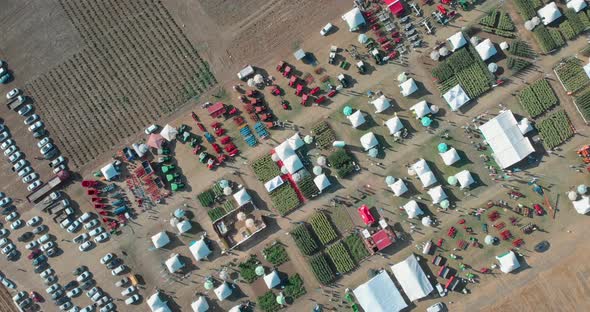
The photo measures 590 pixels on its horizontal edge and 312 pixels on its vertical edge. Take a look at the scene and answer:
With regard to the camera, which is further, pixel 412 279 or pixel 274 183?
pixel 274 183

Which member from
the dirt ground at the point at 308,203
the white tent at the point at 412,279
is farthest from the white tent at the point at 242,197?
the white tent at the point at 412,279

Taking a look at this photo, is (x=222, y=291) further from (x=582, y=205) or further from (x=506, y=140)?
(x=582, y=205)

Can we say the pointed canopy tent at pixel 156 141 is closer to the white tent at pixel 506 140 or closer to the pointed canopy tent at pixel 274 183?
the pointed canopy tent at pixel 274 183

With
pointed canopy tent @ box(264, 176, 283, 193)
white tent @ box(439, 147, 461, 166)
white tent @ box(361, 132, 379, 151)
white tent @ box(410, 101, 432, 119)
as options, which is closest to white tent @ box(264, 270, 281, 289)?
pointed canopy tent @ box(264, 176, 283, 193)

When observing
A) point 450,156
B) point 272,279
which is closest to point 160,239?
point 272,279

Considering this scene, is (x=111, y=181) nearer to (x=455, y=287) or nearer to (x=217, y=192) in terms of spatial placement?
(x=217, y=192)

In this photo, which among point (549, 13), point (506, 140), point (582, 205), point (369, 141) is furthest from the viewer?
point (369, 141)

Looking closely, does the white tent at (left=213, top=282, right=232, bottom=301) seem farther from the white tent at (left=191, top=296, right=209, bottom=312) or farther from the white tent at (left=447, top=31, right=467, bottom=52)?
the white tent at (left=447, top=31, right=467, bottom=52)

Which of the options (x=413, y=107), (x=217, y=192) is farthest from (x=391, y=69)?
(x=217, y=192)
